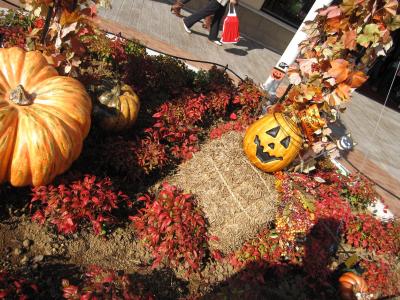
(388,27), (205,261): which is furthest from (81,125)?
(388,27)

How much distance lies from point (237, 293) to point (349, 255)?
7.92ft

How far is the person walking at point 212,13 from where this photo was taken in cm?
966

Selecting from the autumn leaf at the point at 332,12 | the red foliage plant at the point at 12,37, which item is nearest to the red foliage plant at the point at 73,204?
the red foliage plant at the point at 12,37

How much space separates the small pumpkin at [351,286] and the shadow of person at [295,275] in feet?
0.39

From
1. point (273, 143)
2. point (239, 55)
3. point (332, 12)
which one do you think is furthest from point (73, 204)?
point (239, 55)

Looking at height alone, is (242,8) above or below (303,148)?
above

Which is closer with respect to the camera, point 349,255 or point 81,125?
point 81,125

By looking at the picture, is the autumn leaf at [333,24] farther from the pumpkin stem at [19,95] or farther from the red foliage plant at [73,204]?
the pumpkin stem at [19,95]

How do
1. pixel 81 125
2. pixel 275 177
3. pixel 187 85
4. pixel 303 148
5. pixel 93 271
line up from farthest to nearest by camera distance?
pixel 187 85 < pixel 303 148 < pixel 275 177 < pixel 81 125 < pixel 93 271

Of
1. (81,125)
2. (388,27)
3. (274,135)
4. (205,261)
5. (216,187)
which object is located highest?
(388,27)

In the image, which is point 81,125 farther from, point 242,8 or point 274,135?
point 242,8

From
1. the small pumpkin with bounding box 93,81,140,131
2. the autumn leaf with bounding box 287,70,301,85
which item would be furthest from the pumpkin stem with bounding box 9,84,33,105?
the autumn leaf with bounding box 287,70,301,85

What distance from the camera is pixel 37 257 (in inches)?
122

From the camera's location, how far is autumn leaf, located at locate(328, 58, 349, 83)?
4387 millimetres
